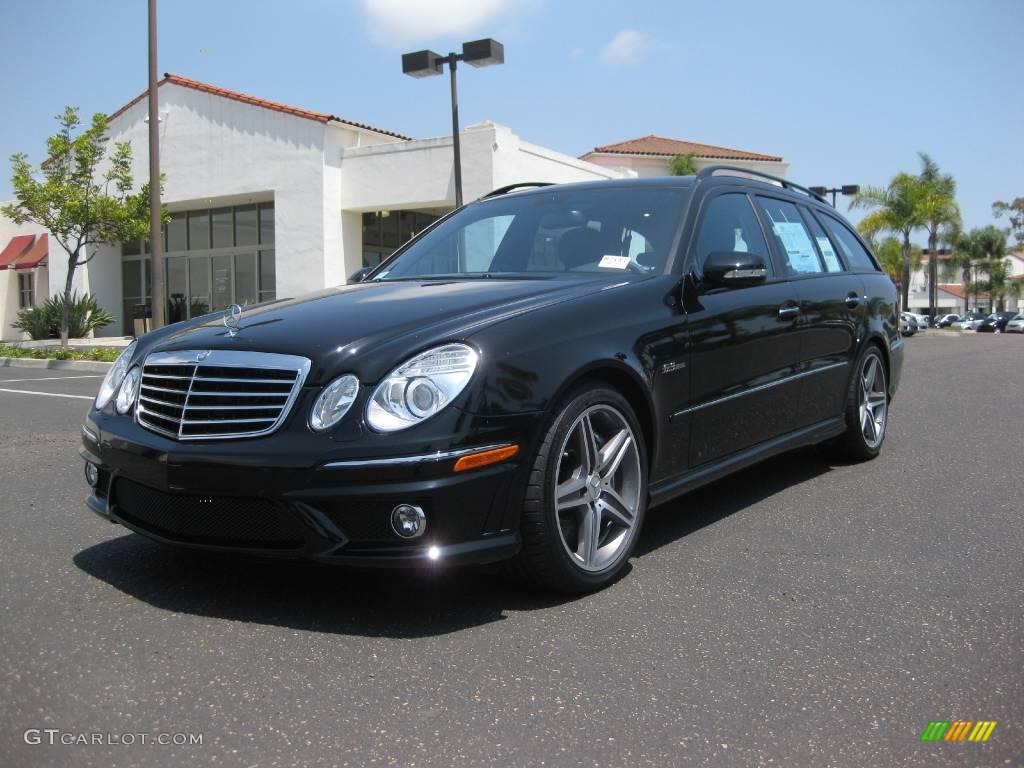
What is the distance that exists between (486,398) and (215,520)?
0.96 m

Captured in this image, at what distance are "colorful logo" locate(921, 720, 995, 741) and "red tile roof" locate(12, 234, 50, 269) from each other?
104ft

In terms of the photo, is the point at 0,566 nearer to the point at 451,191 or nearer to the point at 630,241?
the point at 630,241

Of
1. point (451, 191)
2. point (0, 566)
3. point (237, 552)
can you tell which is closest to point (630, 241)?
point (237, 552)

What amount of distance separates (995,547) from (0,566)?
13.1ft

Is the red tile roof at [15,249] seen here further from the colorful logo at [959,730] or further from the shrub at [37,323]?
the colorful logo at [959,730]

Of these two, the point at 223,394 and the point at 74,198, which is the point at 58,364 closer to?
the point at 74,198

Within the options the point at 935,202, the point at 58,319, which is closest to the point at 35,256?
the point at 58,319

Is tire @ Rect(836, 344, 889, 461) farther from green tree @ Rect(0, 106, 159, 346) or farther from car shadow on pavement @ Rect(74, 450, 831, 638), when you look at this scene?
green tree @ Rect(0, 106, 159, 346)

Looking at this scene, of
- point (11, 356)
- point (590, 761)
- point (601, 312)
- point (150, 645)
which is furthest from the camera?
point (11, 356)

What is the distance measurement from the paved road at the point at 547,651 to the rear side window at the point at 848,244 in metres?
1.97

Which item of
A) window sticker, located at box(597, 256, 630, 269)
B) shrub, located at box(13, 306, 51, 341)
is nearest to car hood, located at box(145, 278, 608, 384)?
window sticker, located at box(597, 256, 630, 269)

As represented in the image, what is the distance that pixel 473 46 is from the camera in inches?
612

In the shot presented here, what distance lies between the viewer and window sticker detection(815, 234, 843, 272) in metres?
5.58
